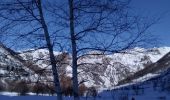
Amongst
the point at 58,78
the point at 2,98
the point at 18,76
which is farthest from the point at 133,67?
the point at 2,98

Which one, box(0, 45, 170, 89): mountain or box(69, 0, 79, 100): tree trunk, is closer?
box(0, 45, 170, 89): mountain

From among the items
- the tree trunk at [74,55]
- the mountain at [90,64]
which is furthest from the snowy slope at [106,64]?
the tree trunk at [74,55]

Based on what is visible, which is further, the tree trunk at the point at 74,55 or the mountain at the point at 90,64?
the tree trunk at the point at 74,55

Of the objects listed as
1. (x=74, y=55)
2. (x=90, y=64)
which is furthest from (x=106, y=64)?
(x=74, y=55)

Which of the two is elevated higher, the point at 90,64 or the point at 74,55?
the point at 74,55

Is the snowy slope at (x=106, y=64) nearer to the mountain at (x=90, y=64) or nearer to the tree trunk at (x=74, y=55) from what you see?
the mountain at (x=90, y=64)

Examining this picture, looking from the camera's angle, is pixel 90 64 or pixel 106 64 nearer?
pixel 106 64

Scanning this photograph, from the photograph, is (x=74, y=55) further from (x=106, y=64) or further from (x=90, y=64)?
(x=106, y=64)

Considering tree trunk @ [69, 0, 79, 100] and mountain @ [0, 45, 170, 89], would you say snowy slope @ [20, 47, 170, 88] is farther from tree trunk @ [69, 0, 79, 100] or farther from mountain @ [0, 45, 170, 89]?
tree trunk @ [69, 0, 79, 100]

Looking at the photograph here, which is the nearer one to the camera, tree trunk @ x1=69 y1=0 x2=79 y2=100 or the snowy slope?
the snowy slope

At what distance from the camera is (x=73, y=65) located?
1209 cm

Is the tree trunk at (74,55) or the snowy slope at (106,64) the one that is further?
the tree trunk at (74,55)

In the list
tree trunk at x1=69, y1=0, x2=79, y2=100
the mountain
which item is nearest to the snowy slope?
the mountain

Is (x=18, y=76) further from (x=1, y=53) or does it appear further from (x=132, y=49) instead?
(x=132, y=49)
